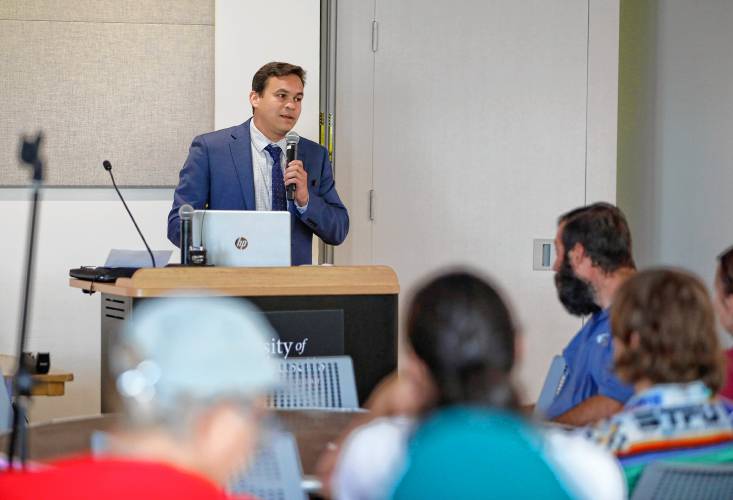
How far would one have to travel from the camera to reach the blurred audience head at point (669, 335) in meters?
2.07

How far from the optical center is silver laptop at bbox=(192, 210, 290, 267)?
3.89m

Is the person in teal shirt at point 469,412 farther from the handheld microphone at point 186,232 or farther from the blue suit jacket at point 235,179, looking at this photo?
the blue suit jacket at point 235,179

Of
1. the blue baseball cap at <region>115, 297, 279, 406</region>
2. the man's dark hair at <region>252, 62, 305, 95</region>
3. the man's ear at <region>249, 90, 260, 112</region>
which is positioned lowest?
the blue baseball cap at <region>115, 297, 279, 406</region>

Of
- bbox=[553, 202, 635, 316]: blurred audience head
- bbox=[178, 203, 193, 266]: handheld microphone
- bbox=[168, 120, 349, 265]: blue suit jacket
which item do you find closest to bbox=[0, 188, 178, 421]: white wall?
bbox=[168, 120, 349, 265]: blue suit jacket

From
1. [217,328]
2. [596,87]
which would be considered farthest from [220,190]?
[217,328]

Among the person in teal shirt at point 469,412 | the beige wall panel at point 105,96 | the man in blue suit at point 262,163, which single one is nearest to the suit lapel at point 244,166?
the man in blue suit at point 262,163

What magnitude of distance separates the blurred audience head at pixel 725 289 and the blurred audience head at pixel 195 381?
223 cm

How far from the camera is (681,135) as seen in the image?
6.77m

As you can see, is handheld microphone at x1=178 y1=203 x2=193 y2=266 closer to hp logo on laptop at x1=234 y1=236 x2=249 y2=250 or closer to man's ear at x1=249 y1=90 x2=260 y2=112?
hp logo on laptop at x1=234 y1=236 x2=249 y2=250

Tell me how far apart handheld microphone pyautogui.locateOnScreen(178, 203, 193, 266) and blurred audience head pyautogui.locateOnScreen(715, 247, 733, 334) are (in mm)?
1758

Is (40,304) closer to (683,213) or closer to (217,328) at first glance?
(683,213)

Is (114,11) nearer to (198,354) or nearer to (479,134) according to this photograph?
(479,134)

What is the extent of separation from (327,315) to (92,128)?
1.99m

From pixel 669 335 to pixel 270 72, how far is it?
315cm
